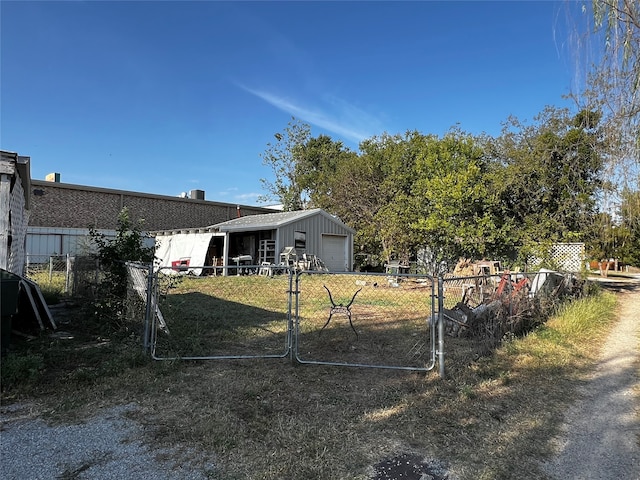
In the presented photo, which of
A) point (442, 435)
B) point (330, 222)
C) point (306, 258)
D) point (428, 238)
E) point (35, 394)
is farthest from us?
point (330, 222)

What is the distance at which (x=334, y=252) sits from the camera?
22.9 meters

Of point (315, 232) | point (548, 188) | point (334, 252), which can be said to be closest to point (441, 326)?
point (548, 188)

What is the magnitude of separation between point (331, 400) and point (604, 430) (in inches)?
96.8

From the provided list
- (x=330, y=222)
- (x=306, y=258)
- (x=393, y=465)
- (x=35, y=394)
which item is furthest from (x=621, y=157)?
(x=330, y=222)

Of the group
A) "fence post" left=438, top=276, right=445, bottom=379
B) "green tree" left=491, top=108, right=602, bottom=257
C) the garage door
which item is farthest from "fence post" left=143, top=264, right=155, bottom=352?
the garage door

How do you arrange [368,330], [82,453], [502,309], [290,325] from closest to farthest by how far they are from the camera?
[82,453] → [290,325] → [502,309] → [368,330]

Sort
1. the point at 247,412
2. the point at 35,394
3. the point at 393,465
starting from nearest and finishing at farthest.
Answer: the point at 393,465
the point at 247,412
the point at 35,394

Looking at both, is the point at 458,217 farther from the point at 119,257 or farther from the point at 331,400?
the point at 331,400

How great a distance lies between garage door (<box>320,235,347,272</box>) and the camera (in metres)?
22.4

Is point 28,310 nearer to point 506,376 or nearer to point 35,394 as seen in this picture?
point 35,394

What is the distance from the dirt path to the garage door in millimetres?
16912

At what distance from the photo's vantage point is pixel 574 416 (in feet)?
12.7

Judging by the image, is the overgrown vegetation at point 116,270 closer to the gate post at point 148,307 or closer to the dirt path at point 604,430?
the gate post at point 148,307

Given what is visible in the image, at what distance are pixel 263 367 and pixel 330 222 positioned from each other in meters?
17.8
